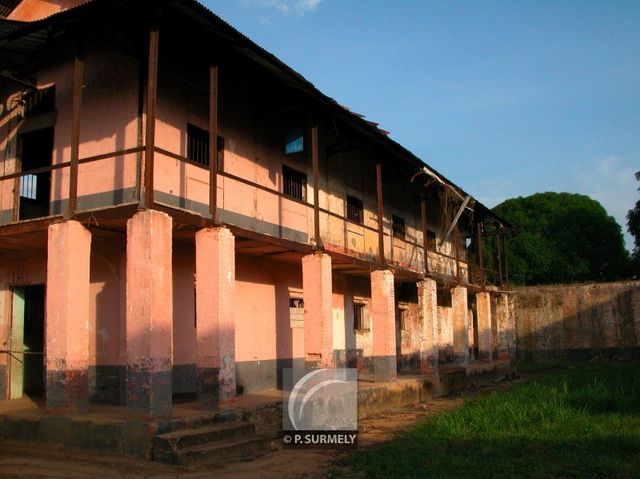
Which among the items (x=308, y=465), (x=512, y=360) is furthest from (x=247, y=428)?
(x=512, y=360)

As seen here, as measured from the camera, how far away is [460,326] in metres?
19.7

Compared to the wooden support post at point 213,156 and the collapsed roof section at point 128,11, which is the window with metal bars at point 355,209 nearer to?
the collapsed roof section at point 128,11

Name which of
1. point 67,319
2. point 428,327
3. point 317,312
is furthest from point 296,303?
point 67,319

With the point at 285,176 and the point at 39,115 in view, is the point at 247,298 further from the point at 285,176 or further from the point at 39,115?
the point at 39,115

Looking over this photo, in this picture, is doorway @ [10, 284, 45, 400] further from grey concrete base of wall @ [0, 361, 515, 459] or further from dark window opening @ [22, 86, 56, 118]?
dark window opening @ [22, 86, 56, 118]

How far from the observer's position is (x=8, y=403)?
1088 centimetres

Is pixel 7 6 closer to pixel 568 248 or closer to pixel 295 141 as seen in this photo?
pixel 295 141

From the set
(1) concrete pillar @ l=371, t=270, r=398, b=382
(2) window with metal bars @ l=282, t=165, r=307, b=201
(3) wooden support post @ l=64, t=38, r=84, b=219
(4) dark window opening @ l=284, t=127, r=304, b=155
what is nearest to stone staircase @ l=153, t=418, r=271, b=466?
(3) wooden support post @ l=64, t=38, r=84, b=219

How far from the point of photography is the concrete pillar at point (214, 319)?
9.16m

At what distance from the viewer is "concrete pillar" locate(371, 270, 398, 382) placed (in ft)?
47.4

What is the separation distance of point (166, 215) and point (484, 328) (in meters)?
16.7

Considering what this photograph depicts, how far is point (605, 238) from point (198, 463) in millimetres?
33491

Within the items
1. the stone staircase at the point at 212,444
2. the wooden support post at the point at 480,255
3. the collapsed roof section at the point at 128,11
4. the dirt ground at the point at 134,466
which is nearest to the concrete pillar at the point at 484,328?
the wooden support post at the point at 480,255

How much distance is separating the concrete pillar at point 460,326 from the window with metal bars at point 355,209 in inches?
180
